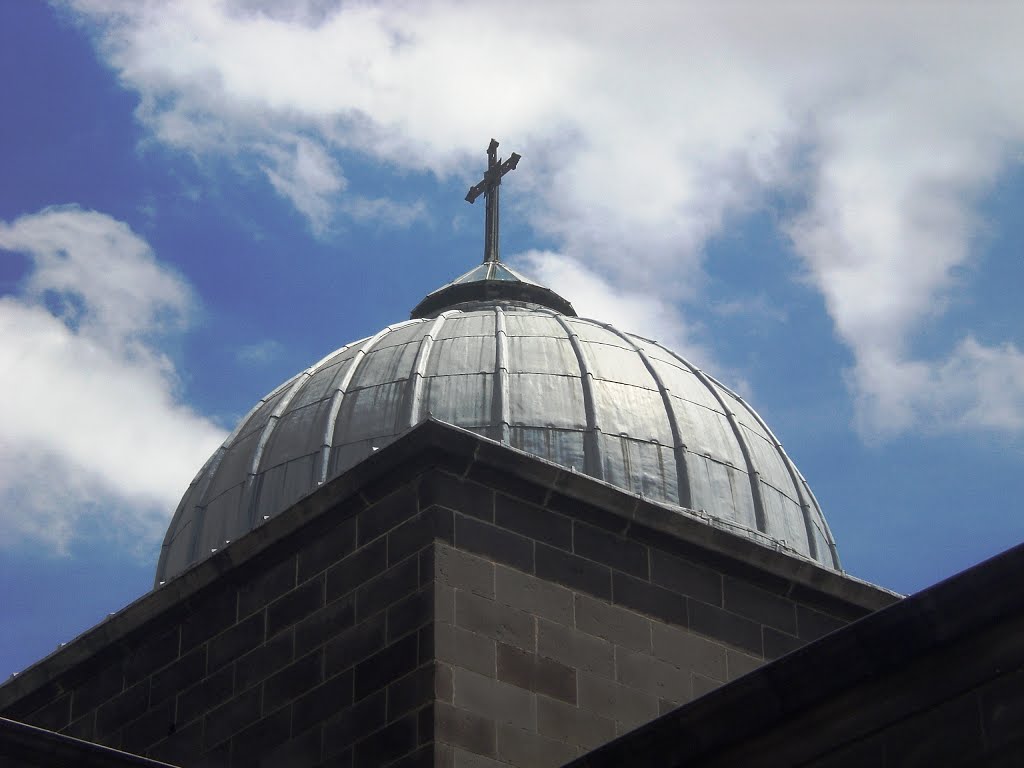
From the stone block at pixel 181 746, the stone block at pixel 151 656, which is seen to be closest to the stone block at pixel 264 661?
the stone block at pixel 181 746

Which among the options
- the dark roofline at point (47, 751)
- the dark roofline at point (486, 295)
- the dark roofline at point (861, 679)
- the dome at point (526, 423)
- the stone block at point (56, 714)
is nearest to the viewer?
the dark roofline at point (861, 679)

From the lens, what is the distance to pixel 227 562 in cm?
1944

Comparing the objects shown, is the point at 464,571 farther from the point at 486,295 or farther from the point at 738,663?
the point at 486,295

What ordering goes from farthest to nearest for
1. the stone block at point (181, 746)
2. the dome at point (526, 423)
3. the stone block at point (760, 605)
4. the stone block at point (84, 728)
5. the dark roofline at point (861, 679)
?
the dome at point (526, 423), the stone block at point (84, 728), the stone block at point (760, 605), the stone block at point (181, 746), the dark roofline at point (861, 679)

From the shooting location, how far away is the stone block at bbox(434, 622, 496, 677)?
55.5 ft

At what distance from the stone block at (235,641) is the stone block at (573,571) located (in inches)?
111

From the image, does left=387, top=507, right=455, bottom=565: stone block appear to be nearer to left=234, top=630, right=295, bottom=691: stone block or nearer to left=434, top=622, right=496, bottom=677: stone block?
left=434, top=622, right=496, bottom=677: stone block

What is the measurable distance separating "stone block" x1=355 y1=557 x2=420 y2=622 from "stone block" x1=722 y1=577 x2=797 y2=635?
3.56m

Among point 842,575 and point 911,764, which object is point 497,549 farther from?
point 911,764

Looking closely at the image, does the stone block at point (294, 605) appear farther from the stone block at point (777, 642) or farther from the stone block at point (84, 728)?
the stone block at point (777, 642)

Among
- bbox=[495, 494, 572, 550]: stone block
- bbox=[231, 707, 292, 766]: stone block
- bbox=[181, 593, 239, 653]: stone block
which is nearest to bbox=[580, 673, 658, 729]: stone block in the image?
bbox=[495, 494, 572, 550]: stone block

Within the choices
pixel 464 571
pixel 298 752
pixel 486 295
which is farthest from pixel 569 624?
pixel 486 295

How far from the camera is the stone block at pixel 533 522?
18.2m

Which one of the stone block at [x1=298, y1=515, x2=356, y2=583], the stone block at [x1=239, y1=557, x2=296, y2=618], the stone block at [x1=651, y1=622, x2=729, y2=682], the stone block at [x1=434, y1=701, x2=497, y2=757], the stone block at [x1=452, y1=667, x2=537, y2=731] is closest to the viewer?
the stone block at [x1=434, y1=701, x2=497, y2=757]
